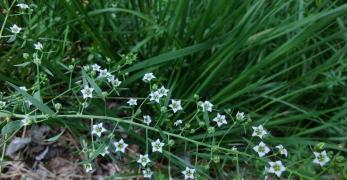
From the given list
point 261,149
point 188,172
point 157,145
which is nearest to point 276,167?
point 261,149

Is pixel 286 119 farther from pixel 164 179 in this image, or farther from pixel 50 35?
pixel 50 35

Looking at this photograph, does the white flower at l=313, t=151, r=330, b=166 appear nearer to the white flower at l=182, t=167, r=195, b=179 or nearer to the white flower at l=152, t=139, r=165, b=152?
the white flower at l=182, t=167, r=195, b=179

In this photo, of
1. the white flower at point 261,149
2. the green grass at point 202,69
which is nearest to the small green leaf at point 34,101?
the green grass at point 202,69

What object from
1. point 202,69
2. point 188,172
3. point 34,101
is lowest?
point 188,172

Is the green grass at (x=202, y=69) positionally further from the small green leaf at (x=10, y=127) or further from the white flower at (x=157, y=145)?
the small green leaf at (x=10, y=127)

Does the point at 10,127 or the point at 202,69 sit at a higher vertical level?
the point at 202,69

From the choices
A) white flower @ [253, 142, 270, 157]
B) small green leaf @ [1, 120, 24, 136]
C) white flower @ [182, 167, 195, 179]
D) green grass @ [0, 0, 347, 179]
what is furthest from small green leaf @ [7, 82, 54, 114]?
white flower @ [253, 142, 270, 157]

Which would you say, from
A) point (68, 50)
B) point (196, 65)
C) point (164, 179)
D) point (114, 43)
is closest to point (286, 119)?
point (196, 65)

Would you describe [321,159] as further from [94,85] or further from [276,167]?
[94,85]
